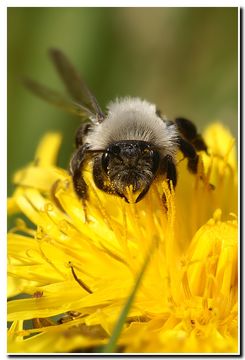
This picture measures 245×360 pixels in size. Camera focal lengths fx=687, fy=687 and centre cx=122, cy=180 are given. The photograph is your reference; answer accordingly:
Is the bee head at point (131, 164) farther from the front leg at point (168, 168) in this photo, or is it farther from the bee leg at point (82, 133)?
the bee leg at point (82, 133)

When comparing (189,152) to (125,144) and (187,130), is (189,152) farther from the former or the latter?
(125,144)

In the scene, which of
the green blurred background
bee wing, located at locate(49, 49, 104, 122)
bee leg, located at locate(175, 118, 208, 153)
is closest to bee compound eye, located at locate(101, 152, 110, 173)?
bee wing, located at locate(49, 49, 104, 122)

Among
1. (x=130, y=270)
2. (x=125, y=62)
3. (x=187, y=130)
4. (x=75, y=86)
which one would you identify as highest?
(x=125, y=62)

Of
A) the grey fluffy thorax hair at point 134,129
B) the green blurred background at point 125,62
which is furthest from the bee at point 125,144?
the green blurred background at point 125,62

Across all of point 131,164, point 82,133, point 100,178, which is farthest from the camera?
point 82,133

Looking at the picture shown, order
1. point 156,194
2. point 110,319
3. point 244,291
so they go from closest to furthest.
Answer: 1. point 110,319
2. point 244,291
3. point 156,194

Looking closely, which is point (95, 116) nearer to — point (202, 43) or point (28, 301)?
point (28, 301)

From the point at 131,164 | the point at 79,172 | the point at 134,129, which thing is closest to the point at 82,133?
the point at 79,172
